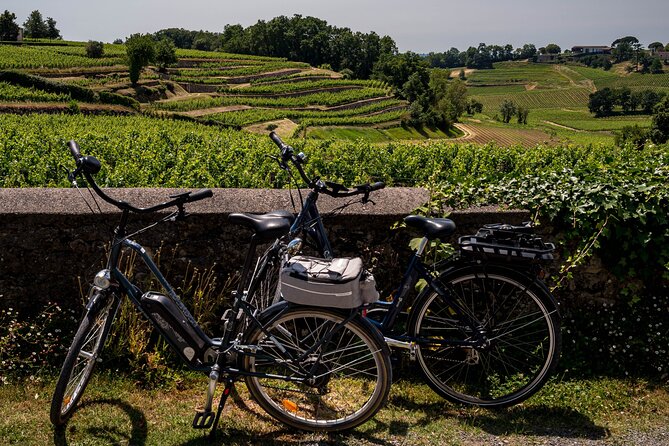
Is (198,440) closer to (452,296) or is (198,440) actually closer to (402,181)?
(452,296)

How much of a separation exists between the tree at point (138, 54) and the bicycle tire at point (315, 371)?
101 m

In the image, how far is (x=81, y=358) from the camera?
411 centimetres

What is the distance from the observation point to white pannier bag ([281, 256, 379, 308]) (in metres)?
3.68

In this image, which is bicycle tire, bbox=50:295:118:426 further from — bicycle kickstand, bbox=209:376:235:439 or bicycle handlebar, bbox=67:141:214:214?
bicycle kickstand, bbox=209:376:235:439

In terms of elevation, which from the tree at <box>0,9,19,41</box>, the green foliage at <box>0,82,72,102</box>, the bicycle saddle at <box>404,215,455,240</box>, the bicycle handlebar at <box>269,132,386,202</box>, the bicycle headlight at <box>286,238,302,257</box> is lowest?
the green foliage at <box>0,82,72,102</box>

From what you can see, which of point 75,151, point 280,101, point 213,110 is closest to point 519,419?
point 75,151

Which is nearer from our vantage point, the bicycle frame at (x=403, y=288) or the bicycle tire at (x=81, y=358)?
the bicycle tire at (x=81, y=358)

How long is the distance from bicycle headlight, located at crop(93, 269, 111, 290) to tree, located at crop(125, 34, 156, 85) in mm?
101391

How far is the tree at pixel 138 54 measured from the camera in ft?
329

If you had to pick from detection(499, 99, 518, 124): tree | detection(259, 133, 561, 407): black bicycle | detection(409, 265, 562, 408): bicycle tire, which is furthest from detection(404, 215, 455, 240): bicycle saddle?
detection(499, 99, 518, 124): tree

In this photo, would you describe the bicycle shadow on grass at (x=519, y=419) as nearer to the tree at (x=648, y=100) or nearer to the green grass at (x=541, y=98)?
the tree at (x=648, y=100)

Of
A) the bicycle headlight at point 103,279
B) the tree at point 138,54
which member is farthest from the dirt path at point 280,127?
the bicycle headlight at point 103,279

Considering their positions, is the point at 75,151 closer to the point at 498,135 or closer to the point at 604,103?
the point at 498,135

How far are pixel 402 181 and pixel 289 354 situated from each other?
3027 millimetres
